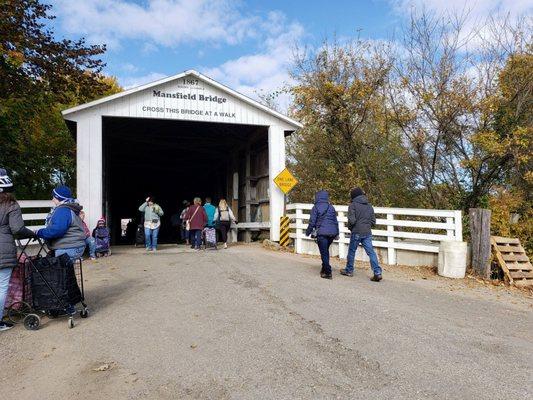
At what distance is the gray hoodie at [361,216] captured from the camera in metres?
8.73

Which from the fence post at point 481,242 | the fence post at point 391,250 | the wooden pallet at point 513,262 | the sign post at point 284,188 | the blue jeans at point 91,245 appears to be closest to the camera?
the wooden pallet at point 513,262

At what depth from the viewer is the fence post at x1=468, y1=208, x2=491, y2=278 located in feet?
31.7

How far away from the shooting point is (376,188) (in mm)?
17062

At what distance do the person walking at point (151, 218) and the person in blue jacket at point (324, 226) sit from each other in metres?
5.44

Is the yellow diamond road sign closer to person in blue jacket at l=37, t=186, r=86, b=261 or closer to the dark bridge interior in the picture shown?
the dark bridge interior

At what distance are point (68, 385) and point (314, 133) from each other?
48.0ft

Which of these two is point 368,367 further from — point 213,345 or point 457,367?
point 213,345

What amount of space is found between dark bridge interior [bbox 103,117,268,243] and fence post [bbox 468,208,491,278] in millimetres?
7850

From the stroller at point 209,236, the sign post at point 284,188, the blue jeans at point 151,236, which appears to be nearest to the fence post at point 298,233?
the sign post at point 284,188

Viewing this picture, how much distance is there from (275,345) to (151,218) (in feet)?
29.0

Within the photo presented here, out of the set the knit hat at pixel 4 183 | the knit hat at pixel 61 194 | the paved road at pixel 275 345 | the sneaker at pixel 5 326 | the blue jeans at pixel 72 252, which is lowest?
the paved road at pixel 275 345

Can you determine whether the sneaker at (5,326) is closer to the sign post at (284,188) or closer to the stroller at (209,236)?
the stroller at (209,236)

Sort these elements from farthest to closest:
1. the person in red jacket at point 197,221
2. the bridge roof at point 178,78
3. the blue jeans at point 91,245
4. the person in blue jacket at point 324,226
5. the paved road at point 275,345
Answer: the person in red jacket at point 197,221, the bridge roof at point 178,78, the blue jeans at point 91,245, the person in blue jacket at point 324,226, the paved road at point 275,345

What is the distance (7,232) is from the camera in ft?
17.1
